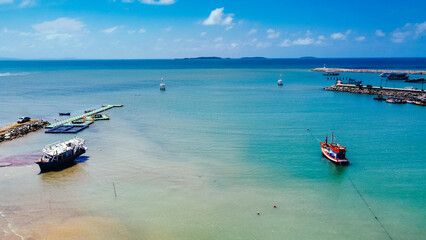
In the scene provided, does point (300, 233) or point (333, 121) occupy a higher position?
point (333, 121)

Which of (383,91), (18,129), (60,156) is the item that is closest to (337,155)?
(60,156)

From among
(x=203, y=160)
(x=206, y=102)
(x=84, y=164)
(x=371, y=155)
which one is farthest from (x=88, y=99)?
(x=371, y=155)

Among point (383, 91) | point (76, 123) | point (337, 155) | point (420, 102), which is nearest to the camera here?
point (337, 155)

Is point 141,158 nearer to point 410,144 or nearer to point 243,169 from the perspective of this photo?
point 243,169

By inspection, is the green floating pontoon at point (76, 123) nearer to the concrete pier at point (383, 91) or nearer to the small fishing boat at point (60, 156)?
the small fishing boat at point (60, 156)

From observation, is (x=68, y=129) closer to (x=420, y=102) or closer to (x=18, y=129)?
(x=18, y=129)

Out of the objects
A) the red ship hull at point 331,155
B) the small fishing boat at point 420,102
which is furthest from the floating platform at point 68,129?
the small fishing boat at point 420,102

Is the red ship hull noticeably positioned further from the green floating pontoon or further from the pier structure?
the pier structure
